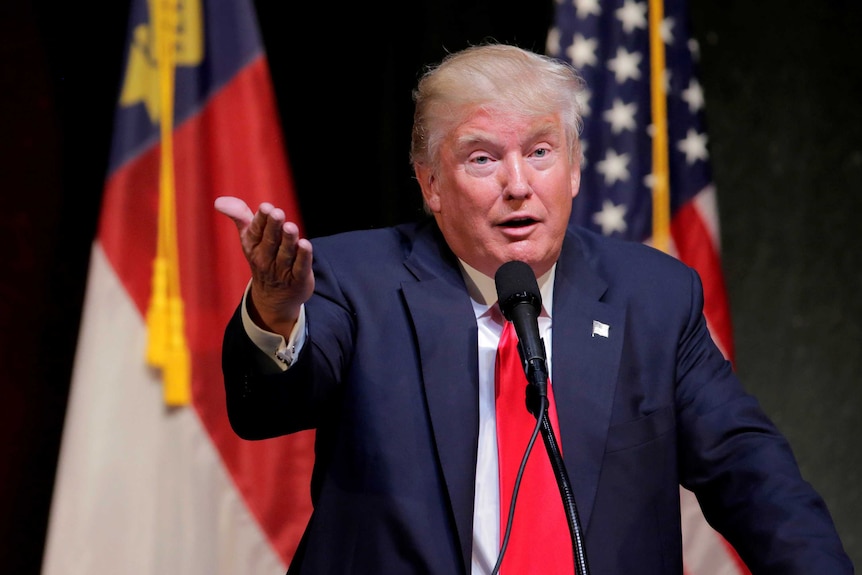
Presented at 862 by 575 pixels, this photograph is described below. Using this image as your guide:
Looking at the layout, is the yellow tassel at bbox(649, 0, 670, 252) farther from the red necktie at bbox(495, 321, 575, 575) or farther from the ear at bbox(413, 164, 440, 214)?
the red necktie at bbox(495, 321, 575, 575)

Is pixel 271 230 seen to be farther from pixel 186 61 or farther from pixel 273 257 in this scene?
pixel 186 61

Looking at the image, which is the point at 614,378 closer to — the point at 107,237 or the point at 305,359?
the point at 305,359

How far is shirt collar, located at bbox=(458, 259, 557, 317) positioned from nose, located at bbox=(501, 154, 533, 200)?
0.17 meters

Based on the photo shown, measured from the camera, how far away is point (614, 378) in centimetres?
182

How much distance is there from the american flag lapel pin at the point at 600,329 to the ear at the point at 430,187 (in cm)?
37

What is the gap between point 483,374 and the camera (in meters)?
1.85

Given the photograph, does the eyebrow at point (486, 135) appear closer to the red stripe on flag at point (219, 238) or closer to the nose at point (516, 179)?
the nose at point (516, 179)

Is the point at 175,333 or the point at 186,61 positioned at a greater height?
the point at 186,61

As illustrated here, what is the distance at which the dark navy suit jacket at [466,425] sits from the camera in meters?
1.66

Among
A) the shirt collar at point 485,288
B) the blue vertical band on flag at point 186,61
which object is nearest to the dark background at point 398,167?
the blue vertical band on flag at point 186,61

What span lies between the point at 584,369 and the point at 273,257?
60cm

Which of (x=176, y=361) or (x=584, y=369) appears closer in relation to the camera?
(x=584, y=369)

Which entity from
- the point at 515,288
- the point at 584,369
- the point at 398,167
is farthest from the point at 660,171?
the point at 515,288

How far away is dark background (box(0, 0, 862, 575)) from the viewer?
2.83m
